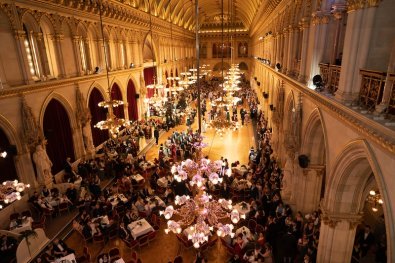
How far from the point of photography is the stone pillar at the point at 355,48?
4996 millimetres

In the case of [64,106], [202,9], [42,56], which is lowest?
[64,106]

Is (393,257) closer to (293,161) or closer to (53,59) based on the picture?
(293,161)

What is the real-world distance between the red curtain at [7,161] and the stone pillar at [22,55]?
219 centimetres

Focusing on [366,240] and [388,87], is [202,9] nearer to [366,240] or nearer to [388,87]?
[366,240]

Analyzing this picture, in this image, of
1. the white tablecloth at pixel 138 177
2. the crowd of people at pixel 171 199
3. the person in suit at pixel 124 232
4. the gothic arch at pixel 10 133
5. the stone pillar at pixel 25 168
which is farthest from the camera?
the white tablecloth at pixel 138 177

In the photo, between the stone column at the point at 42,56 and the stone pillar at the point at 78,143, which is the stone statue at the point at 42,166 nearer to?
the stone pillar at the point at 78,143

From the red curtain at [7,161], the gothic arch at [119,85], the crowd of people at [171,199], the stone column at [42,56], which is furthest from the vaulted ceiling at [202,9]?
the red curtain at [7,161]

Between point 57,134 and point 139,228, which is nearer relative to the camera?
point 139,228

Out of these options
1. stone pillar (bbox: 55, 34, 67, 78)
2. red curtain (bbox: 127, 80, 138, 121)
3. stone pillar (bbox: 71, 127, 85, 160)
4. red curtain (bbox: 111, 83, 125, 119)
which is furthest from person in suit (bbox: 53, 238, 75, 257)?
red curtain (bbox: 127, 80, 138, 121)

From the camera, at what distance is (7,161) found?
Result: 9742mm

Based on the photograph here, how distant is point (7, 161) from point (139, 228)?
5439mm

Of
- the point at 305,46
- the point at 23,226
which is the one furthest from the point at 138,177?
the point at 305,46

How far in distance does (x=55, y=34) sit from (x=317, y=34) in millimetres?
10429

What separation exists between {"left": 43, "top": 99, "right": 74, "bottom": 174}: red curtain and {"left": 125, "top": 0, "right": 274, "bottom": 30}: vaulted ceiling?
7.53 metres
